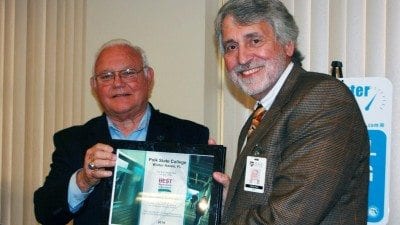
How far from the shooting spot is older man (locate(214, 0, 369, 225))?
1570 mm

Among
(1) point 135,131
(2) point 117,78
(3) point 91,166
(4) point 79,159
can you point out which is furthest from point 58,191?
(2) point 117,78

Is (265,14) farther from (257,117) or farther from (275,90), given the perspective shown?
(257,117)

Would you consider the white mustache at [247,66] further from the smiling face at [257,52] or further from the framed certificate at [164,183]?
the framed certificate at [164,183]

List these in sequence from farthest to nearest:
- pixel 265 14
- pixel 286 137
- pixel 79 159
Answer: pixel 79 159, pixel 265 14, pixel 286 137

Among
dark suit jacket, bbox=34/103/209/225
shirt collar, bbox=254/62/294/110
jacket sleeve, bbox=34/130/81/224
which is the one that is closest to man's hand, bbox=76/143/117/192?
dark suit jacket, bbox=34/103/209/225

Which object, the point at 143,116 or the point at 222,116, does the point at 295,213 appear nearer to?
the point at 143,116

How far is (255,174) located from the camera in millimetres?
1761

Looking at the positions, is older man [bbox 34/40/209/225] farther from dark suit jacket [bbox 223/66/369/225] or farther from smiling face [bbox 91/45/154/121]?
dark suit jacket [bbox 223/66/369/225]

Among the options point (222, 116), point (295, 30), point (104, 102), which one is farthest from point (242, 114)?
point (295, 30)

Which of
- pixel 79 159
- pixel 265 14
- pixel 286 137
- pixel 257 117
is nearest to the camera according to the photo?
pixel 286 137

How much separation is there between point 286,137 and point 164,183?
2.26 feet

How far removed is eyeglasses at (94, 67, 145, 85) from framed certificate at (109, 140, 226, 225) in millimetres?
443

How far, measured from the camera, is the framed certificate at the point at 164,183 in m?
2.10

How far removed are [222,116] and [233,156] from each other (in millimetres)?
269
